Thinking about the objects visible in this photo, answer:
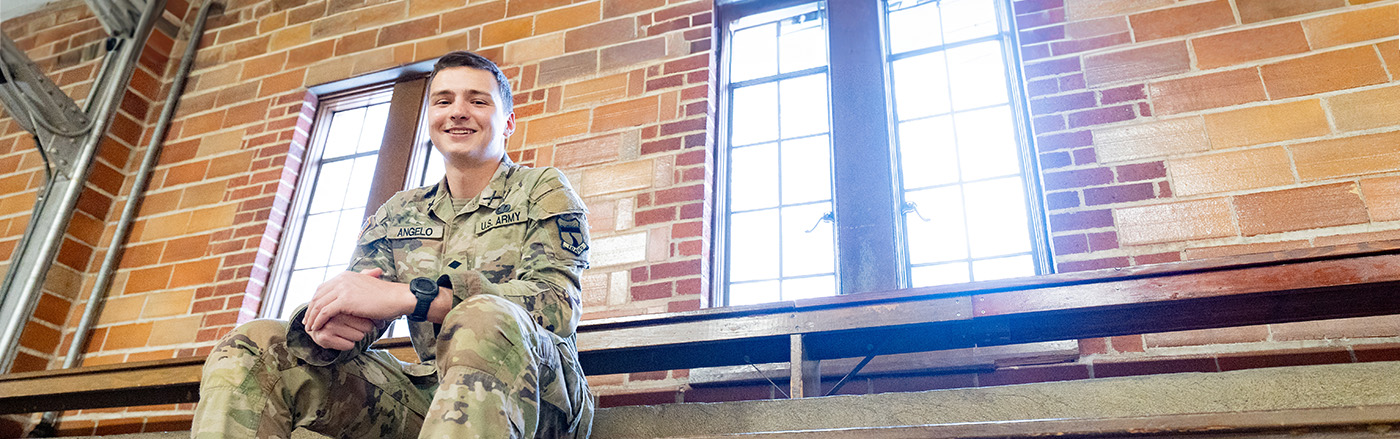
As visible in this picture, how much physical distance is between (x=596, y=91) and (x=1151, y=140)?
2.04 metres

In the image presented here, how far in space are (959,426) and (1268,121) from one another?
1955 mm

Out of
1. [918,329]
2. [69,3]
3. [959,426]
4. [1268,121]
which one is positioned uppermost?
[69,3]

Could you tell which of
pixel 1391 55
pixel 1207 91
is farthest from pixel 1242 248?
pixel 1391 55

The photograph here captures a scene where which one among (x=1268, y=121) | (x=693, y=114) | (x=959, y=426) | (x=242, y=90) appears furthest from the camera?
(x=242, y=90)

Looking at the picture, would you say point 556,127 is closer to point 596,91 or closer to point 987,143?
point 596,91

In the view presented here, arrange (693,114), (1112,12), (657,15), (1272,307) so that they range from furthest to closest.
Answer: (657,15) → (693,114) → (1112,12) → (1272,307)

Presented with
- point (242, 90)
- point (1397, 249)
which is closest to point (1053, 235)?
point (1397, 249)

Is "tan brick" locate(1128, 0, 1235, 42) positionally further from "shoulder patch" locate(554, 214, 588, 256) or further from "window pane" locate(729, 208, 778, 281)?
"shoulder patch" locate(554, 214, 588, 256)

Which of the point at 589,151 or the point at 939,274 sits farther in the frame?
the point at 589,151

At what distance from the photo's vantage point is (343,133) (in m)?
4.46

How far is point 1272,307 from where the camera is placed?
193 centimetres

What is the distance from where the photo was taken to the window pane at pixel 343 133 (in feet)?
14.4

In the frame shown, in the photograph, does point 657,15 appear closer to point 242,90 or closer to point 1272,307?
point 242,90

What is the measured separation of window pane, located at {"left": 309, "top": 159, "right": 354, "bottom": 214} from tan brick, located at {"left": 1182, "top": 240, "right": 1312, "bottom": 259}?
339 centimetres
